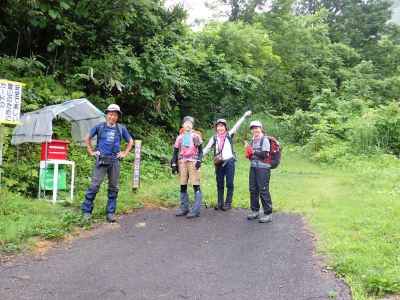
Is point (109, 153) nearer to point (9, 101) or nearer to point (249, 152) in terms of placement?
point (9, 101)

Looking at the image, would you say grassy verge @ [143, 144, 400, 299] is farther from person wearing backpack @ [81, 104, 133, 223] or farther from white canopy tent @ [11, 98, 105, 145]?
white canopy tent @ [11, 98, 105, 145]

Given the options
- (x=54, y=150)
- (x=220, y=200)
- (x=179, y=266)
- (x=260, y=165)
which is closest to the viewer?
(x=179, y=266)

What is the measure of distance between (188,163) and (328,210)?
274 cm

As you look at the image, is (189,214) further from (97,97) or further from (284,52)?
(284,52)

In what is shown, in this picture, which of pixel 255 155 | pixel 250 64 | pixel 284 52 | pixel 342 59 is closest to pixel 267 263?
pixel 255 155

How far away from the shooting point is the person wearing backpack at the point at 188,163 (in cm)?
840

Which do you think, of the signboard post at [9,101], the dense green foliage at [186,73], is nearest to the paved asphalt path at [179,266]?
the dense green foliage at [186,73]

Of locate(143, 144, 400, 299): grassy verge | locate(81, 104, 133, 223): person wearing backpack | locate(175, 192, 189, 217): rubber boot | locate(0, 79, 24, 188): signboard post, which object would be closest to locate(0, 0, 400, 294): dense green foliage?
locate(143, 144, 400, 299): grassy verge

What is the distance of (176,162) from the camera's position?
28.0ft

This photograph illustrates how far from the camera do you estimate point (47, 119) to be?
8.49 metres

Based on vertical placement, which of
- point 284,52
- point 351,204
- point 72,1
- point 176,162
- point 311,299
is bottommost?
point 311,299

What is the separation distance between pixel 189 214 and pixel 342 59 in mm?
22794

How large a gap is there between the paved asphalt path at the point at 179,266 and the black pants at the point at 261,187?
1.40ft

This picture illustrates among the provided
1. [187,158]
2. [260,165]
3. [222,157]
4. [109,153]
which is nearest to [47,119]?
[109,153]
